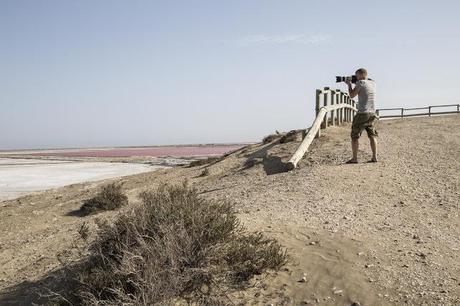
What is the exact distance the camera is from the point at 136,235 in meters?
5.29

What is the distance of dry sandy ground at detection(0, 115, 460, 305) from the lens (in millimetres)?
5102

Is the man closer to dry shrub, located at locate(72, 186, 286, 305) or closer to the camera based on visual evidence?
the camera

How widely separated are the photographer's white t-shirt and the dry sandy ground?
4.24ft

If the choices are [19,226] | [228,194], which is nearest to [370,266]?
[228,194]

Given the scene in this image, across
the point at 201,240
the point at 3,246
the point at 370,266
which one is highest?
the point at 201,240

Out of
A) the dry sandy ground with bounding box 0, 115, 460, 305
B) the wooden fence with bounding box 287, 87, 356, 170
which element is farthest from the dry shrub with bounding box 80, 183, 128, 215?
the wooden fence with bounding box 287, 87, 356, 170

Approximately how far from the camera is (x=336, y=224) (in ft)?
22.3

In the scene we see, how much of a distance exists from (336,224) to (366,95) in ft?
14.7

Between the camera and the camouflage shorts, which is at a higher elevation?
the camera

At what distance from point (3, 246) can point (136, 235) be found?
219 inches

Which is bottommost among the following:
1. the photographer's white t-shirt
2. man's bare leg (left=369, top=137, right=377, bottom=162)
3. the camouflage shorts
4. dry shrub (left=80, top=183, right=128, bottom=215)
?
dry shrub (left=80, top=183, right=128, bottom=215)

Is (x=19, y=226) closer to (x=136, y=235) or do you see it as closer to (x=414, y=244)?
(x=136, y=235)

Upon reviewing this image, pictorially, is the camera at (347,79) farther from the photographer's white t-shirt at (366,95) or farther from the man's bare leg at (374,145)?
the man's bare leg at (374,145)

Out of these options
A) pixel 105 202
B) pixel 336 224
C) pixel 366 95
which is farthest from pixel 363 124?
pixel 105 202
